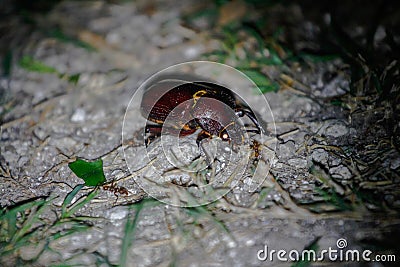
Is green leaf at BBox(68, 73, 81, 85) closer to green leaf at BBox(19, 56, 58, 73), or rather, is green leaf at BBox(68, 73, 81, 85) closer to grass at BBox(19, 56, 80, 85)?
grass at BBox(19, 56, 80, 85)

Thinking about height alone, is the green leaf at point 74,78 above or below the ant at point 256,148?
above

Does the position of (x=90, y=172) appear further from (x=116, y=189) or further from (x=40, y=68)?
(x=40, y=68)

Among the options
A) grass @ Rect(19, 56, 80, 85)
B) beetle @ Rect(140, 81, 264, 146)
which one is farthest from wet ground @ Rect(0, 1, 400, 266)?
beetle @ Rect(140, 81, 264, 146)

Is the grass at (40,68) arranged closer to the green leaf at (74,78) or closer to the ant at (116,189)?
the green leaf at (74,78)

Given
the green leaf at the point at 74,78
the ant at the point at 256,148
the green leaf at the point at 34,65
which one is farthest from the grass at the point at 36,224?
the ant at the point at 256,148

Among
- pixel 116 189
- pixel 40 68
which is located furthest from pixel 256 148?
pixel 40 68

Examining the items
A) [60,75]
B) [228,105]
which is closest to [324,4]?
[228,105]
